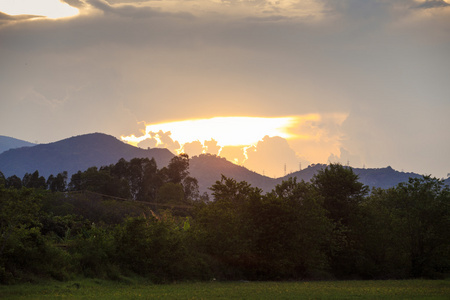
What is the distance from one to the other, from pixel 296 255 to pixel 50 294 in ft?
107

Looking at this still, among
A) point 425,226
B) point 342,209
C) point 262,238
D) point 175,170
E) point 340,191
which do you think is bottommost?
point 262,238

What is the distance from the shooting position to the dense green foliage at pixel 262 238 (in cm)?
3750

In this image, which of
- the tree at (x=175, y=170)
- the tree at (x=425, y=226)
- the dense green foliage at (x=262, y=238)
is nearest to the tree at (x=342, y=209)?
the dense green foliage at (x=262, y=238)

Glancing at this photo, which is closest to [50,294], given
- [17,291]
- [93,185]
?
[17,291]

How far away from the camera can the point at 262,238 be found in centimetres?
5622

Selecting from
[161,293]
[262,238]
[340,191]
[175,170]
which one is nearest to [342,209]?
[340,191]

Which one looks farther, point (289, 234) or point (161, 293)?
point (289, 234)

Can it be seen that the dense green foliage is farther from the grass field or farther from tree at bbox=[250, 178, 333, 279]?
the grass field

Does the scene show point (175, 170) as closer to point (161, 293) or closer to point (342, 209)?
point (342, 209)

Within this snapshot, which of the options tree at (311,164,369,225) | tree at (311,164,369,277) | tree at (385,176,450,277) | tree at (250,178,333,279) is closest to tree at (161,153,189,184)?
tree at (311,164,369,277)

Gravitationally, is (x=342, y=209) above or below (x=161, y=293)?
above

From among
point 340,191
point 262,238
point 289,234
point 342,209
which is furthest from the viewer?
point 340,191

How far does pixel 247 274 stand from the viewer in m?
54.5

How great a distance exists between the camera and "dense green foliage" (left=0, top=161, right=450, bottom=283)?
37.5 m
